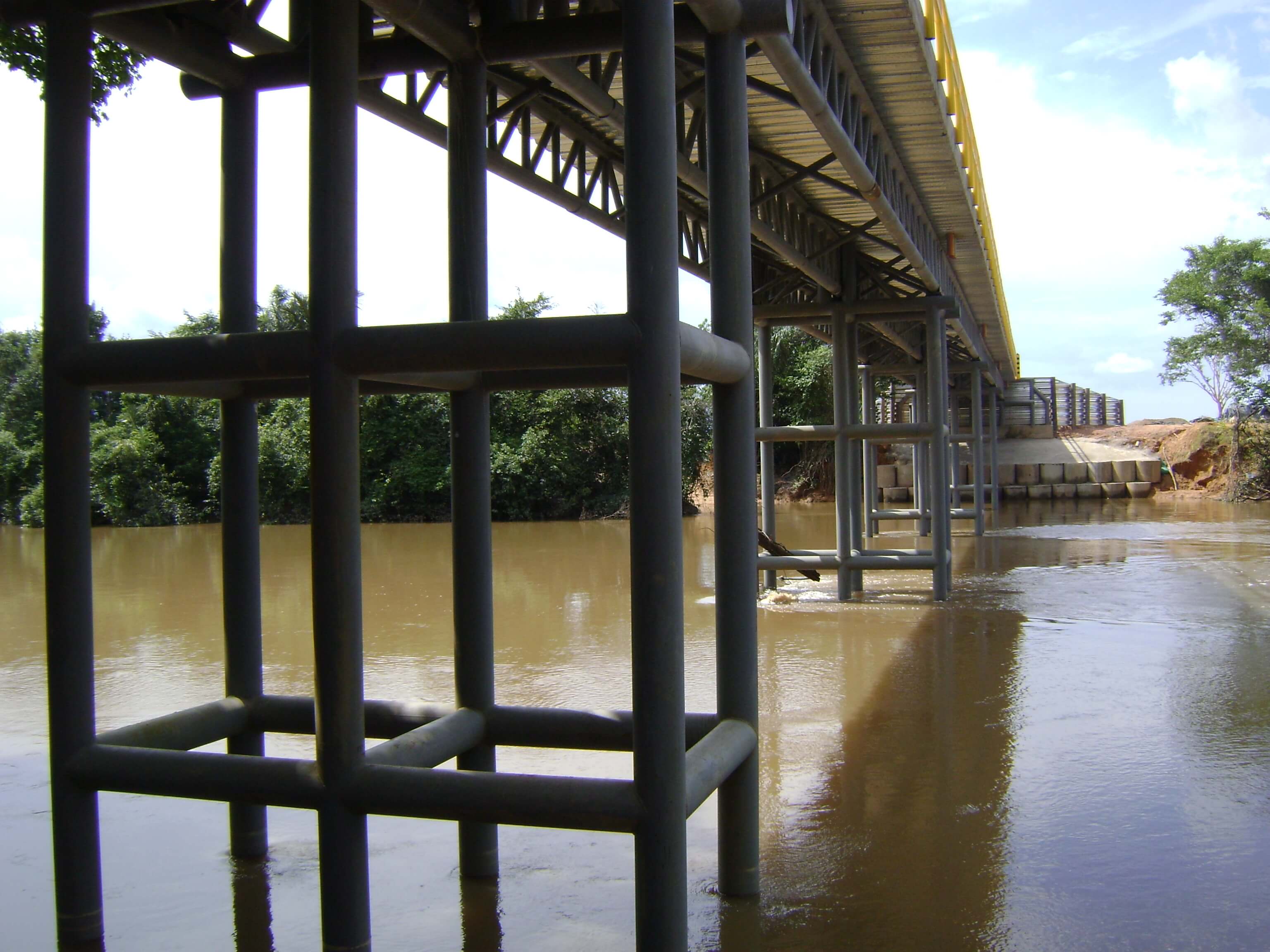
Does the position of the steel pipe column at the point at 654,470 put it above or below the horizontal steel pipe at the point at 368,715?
above

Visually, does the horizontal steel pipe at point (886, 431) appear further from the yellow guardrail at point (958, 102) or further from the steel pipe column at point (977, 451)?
the steel pipe column at point (977, 451)

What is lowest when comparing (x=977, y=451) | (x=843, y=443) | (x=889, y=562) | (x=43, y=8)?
(x=889, y=562)

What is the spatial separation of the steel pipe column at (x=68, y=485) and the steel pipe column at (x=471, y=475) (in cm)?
145

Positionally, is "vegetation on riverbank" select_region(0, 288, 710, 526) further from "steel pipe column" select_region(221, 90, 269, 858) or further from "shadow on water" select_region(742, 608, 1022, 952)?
"steel pipe column" select_region(221, 90, 269, 858)

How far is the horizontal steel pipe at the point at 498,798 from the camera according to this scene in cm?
370

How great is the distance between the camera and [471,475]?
493cm

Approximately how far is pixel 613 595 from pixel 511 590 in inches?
62.3

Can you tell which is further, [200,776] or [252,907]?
[252,907]

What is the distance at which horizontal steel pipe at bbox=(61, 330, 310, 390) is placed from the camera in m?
4.10

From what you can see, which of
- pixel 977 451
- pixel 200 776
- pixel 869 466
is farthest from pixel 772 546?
A: pixel 977 451

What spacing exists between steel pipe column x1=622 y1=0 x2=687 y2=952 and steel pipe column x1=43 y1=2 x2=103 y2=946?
219cm

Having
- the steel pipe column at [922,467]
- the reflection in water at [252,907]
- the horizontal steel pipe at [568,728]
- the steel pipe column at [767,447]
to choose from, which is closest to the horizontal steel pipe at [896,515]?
the steel pipe column at [922,467]

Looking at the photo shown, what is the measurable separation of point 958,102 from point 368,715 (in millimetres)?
8108

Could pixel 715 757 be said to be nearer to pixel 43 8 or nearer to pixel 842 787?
pixel 842 787
